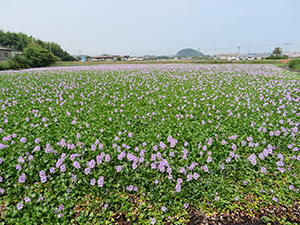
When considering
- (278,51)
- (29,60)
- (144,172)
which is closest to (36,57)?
(29,60)

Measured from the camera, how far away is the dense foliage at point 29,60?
24962mm

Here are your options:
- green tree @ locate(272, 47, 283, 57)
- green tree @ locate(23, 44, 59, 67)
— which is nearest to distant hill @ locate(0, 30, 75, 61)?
green tree @ locate(23, 44, 59, 67)

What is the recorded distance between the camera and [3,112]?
6180mm

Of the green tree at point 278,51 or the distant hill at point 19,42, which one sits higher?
the distant hill at point 19,42

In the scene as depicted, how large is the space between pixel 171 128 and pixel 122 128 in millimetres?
1396

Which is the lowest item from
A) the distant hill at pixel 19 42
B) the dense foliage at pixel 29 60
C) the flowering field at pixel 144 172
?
the flowering field at pixel 144 172

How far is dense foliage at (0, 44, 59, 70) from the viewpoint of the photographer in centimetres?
2496

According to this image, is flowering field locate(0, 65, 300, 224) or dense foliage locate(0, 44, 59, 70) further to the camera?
dense foliage locate(0, 44, 59, 70)

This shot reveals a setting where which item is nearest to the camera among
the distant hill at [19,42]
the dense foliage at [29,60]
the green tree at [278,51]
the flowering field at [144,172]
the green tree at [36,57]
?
the flowering field at [144,172]

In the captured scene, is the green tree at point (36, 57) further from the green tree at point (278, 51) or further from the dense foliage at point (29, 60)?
the green tree at point (278, 51)

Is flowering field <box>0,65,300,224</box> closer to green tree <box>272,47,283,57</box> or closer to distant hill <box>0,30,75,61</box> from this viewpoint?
green tree <box>272,47,283,57</box>

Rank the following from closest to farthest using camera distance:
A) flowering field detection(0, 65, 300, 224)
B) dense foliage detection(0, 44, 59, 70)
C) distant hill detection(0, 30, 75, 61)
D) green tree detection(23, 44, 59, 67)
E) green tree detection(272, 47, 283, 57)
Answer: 1. flowering field detection(0, 65, 300, 224)
2. dense foliage detection(0, 44, 59, 70)
3. green tree detection(23, 44, 59, 67)
4. green tree detection(272, 47, 283, 57)
5. distant hill detection(0, 30, 75, 61)

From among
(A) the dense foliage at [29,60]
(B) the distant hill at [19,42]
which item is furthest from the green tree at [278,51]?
(B) the distant hill at [19,42]

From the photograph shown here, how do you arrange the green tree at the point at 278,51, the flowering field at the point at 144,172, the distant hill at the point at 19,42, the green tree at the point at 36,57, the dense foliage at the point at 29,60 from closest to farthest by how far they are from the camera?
1. the flowering field at the point at 144,172
2. the dense foliage at the point at 29,60
3. the green tree at the point at 36,57
4. the green tree at the point at 278,51
5. the distant hill at the point at 19,42
